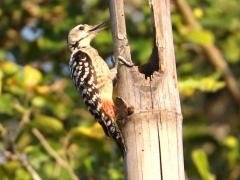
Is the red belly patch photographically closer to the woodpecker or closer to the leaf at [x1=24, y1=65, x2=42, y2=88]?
the woodpecker

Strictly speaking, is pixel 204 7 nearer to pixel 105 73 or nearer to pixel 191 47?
pixel 191 47

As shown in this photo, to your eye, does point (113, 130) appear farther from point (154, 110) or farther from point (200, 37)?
point (200, 37)

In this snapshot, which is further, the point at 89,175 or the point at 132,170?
the point at 89,175

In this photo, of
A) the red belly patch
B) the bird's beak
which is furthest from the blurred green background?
the red belly patch

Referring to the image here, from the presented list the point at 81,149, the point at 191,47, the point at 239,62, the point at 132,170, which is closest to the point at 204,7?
the point at 191,47

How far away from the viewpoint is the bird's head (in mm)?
7375

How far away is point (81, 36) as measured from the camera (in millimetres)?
7379

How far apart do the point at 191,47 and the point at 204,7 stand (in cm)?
47

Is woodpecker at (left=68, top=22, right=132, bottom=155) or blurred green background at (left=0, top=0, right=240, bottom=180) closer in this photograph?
woodpecker at (left=68, top=22, right=132, bottom=155)

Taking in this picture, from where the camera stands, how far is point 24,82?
742cm

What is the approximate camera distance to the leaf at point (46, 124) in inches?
277

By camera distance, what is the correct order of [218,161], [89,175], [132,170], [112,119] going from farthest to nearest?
1. [218,161]
2. [89,175]
3. [112,119]
4. [132,170]

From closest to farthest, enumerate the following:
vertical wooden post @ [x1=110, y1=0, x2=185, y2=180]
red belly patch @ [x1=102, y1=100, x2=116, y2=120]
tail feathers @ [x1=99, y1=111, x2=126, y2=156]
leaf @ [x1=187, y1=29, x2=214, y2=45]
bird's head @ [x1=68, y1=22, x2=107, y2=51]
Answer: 1. vertical wooden post @ [x1=110, y1=0, x2=185, y2=180]
2. tail feathers @ [x1=99, y1=111, x2=126, y2=156]
3. red belly patch @ [x1=102, y1=100, x2=116, y2=120]
4. bird's head @ [x1=68, y1=22, x2=107, y2=51]
5. leaf @ [x1=187, y1=29, x2=214, y2=45]

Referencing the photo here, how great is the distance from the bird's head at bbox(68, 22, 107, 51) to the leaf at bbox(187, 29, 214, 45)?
4.04ft
